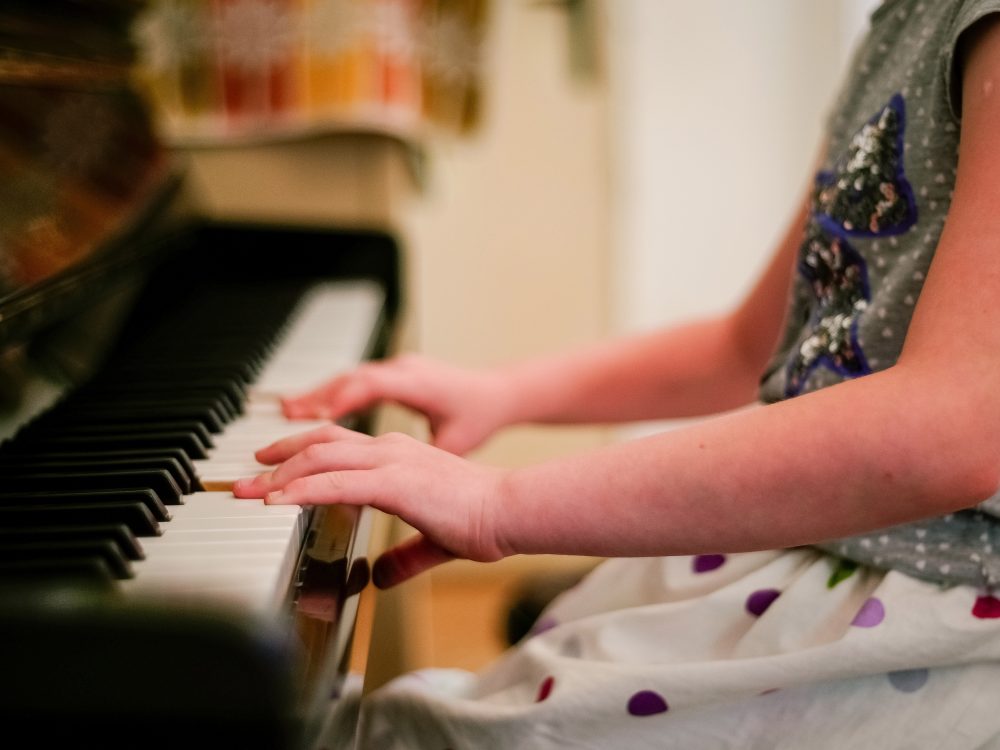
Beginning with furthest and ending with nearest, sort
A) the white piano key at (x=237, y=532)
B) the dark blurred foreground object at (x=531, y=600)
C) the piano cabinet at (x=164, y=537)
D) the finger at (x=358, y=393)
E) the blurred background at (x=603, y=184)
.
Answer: the blurred background at (x=603, y=184) → the dark blurred foreground object at (x=531, y=600) → the finger at (x=358, y=393) → the white piano key at (x=237, y=532) → the piano cabinet at (x=164, y=537)

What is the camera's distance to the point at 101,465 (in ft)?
1.81

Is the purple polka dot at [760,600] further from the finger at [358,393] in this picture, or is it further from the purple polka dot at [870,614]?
the finger at [358,393]

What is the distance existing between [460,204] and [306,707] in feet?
6.94

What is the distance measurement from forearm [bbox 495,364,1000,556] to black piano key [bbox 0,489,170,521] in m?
0.18

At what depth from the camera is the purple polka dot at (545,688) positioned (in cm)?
58

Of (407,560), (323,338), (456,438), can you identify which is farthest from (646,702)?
(323,338)

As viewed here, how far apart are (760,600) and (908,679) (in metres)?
0.10

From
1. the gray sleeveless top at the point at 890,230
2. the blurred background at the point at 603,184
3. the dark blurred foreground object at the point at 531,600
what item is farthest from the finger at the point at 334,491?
the blurred background at the point at 603,184

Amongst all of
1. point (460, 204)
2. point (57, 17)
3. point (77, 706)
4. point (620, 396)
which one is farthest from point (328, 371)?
point (460, 204)

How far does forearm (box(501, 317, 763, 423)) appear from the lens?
3.01 ft

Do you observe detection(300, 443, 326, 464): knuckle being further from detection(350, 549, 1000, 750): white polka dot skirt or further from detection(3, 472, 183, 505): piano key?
detection(350, 549, 1000, 750): white polka dot skirt

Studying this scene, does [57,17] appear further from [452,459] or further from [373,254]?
[452,459]

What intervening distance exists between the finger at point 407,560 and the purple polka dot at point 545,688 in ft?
0.32

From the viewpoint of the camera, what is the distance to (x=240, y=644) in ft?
0.95
